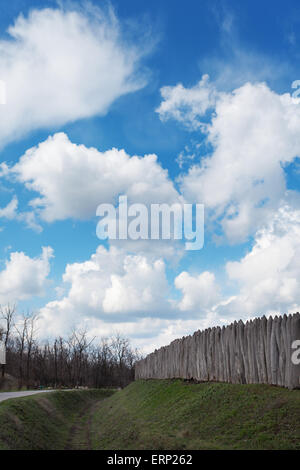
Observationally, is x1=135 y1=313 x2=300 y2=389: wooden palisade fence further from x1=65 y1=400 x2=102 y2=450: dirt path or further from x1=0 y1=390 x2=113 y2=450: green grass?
x1=0 y1=390 x2=113 y2=450: green grass

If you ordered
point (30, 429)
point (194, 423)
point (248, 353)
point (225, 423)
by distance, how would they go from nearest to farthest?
1. point (225, 423)
2. point (194, 423)
3. point (248, 353)
4. point (30, 429)

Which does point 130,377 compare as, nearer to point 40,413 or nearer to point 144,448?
point 40,413

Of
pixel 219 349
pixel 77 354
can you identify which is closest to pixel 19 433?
pixel 219 349

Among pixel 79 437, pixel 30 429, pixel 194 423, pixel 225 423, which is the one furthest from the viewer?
pixel 79 437

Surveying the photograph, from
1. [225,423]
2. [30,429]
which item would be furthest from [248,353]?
[30,429]

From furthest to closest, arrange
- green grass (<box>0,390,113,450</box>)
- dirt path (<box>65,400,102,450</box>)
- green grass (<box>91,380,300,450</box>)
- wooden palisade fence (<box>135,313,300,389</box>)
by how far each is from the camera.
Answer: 1. dirt path (<box>65,400,102,450</box>)
2. green grass (<box>0,390,113,450</box>)
3. wooden palisade fence (<box>135,313,300,389</box>)
4. green grass (<box>91,380,300,450</box>)

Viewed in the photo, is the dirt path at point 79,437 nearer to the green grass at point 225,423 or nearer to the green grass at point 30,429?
the green grass at point 30,429

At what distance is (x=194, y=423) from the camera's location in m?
12.2

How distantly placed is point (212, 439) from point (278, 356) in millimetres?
3107

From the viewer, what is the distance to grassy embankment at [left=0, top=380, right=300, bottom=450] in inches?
384

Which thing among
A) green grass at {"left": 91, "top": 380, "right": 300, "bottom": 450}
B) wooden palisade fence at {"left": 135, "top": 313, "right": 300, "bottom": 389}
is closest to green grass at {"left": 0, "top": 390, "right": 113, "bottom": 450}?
green grass at {"left": 91, "top": 380, "right": 300, "bottom": 450}

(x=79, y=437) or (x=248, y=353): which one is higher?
(x=248, y=353)

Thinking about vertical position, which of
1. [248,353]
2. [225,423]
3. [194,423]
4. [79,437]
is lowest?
[79,437]

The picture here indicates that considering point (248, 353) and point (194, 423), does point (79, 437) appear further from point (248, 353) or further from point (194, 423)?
point (248, 353)
